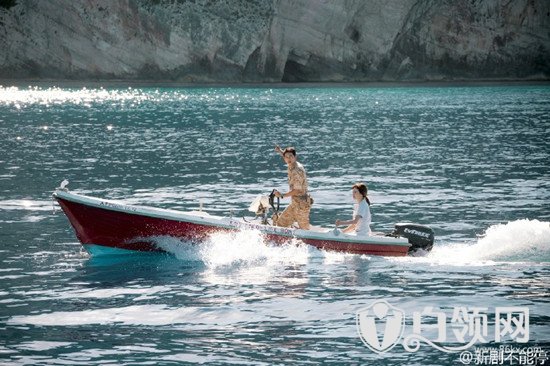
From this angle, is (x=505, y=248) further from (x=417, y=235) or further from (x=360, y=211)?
(x=360, y=211)

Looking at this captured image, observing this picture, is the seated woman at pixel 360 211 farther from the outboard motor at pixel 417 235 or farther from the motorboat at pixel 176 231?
the outboard motor at pixel 417 235

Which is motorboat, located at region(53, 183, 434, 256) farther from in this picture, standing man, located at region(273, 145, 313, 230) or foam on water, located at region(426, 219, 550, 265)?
foam on water, located at region(426, 219, 550, 265)

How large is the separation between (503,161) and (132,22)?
254 feet

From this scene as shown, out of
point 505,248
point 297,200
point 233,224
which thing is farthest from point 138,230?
point 505,248

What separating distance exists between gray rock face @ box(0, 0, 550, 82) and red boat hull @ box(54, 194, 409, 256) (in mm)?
88832

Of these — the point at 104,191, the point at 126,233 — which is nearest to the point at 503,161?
the point at 104,191

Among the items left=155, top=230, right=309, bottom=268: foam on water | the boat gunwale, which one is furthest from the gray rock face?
the boat gunwale

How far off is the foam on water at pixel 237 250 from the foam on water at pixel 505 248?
7.85 ft

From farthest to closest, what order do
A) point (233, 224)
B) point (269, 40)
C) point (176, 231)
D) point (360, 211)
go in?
point (269, 40), point (176, 231), point (360, 211), point (233, 224)

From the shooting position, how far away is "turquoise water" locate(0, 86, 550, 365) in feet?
47.7

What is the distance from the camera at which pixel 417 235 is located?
64.8ft

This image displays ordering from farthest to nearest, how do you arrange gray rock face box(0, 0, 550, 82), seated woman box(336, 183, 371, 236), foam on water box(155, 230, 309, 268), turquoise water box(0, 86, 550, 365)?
1. gray rock face box(0, 0, 550, 82)
2. foam on water box(155, 230, 309, 268)
3. seated woman box(336, 183, 371, 236)
4. turquoise water box(0, 86, 550, 365)

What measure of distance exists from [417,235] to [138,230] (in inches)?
192

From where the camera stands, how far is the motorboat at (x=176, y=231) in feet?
63.9
